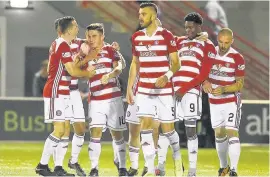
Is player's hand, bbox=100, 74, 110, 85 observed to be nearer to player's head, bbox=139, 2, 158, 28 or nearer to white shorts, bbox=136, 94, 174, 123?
white shorts, bbox=136, 94, 174, 123

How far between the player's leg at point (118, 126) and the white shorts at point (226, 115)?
3.91 ft

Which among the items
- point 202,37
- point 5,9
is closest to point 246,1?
point 5,9

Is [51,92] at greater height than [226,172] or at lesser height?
greater

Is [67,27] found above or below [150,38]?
above

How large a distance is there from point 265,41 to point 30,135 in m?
6.68

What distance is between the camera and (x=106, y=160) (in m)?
17.1

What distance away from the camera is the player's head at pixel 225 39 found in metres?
12.9

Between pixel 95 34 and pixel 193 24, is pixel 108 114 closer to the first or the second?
pixel 95 34

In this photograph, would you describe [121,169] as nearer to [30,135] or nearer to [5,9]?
[30,135]

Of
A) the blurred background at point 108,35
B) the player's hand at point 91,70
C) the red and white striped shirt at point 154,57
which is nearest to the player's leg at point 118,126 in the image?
the player's hand at point 91,70

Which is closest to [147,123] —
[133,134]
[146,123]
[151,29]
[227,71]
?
[146,123]

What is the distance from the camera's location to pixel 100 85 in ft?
42.3

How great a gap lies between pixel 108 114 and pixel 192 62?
127 cm

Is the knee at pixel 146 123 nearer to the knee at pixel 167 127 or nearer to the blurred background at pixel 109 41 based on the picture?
the knee at pixel 167 127
